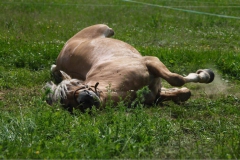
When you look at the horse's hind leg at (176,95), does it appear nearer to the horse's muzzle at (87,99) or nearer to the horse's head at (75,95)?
the horse's head at (75,95)

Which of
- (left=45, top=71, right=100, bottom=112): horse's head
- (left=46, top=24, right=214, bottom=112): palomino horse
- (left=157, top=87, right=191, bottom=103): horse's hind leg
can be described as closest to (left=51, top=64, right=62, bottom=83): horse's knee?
(left=46, top=24, right=214, bottom=112): palomino horse

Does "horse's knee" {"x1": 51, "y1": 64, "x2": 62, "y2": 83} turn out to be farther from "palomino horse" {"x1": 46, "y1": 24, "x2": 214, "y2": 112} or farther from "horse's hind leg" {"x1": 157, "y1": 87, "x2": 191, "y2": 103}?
"horse's hind leg" {"x1": 157, "y1": 87, "x2": 191, "y2": 103}

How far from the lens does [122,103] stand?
5613 millimetres

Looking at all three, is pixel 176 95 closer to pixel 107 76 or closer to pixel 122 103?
pixel 107 76

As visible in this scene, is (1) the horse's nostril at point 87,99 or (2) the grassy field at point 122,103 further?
(1) the horse's nostril at point 87,99

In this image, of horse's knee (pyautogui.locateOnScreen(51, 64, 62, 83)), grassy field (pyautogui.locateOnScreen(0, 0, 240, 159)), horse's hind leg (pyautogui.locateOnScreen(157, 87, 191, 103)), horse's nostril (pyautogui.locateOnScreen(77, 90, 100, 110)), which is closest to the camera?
grassy field (pyautogui.locateOnScreen(0, 0, 240, 159))

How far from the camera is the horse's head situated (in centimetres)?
632

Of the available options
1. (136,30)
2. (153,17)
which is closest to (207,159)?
(136,30)

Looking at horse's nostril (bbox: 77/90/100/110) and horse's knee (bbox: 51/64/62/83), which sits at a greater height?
horse's nostril (bbox: 77/90/100/110)

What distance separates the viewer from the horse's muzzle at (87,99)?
6305 mm

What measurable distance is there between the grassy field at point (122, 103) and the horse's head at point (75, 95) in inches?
7.7

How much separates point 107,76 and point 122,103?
5.29 feet

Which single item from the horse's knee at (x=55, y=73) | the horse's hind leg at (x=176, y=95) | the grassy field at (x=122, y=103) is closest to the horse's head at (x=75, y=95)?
the grassy field at (x=122, y=103)

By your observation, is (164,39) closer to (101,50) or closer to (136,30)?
(136,30)
